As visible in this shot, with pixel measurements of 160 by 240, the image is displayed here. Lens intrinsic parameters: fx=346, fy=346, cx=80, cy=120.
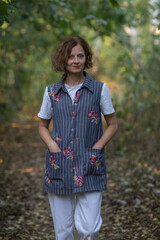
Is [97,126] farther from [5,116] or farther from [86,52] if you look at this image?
[5,116]

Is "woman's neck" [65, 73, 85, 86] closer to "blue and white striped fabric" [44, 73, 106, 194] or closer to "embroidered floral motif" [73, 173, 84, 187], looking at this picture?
"blue and white striped fabric" [44, 73, 106, 194]

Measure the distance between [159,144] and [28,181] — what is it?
2.19 meters

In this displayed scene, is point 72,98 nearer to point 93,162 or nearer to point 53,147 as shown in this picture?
point 53,147

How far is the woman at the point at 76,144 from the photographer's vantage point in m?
2.40

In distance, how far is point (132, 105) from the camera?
6.11 m

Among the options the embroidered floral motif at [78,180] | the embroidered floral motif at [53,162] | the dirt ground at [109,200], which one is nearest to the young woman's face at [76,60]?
the embroidered floral motif at [53,162]

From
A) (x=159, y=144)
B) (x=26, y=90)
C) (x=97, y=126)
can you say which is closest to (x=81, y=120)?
(x=97, y=126)

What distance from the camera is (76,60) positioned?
8.09 feet

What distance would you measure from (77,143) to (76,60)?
0.59 metres

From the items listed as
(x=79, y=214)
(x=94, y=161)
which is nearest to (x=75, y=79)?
(x=94, y=161)

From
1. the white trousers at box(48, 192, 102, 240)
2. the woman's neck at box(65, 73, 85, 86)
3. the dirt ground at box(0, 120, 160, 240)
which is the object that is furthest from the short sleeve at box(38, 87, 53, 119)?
the dirt ground at box(0, 120, 160, 240)

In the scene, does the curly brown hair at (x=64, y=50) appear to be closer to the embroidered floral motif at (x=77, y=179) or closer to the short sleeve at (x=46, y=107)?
the short sleeve at (x=46, y=107)

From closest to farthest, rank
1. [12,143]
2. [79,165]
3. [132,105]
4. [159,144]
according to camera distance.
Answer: [79,165], [159,144], [132,105], [12,143]

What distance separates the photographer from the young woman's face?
8.14 feet
